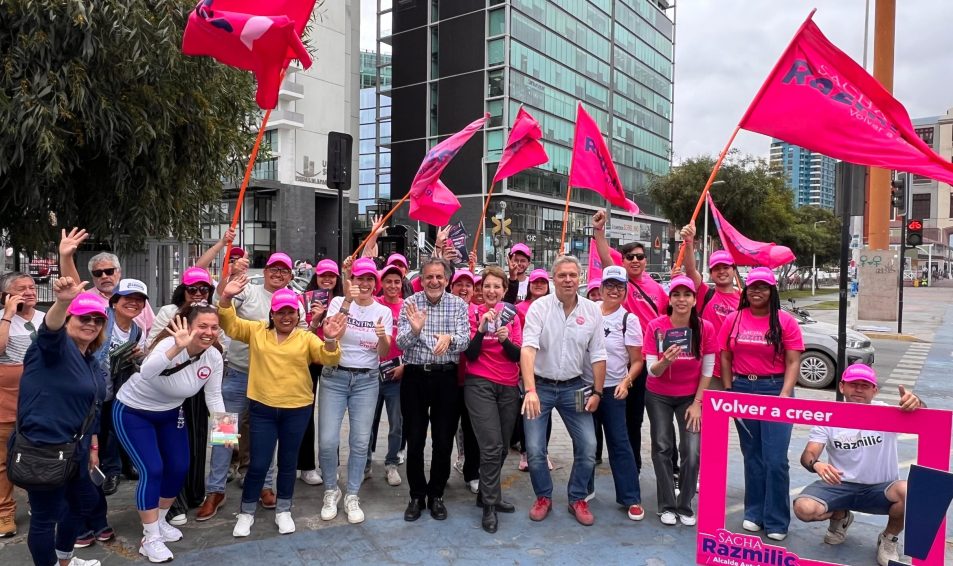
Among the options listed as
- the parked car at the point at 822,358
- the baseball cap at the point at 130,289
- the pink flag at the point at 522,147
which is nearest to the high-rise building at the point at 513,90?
the parked car at the point at 822,358

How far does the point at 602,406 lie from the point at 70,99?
6315mm

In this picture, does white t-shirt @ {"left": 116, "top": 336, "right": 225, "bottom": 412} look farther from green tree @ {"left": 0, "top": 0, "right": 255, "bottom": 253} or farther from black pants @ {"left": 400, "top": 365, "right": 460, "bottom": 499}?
green tree @ {"left": 0, "top": 0, "right": 255, "bottom": 253}

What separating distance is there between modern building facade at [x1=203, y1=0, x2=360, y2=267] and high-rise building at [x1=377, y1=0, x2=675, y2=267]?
10.1 metres

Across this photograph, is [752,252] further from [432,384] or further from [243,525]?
[243,525]

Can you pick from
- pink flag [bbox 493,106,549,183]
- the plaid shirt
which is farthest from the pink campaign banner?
pink flag [bbox 493,106,549,183]

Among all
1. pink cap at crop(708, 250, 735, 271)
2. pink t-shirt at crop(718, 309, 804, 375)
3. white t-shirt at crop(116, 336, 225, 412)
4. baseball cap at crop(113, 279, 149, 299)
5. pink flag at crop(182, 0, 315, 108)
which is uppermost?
pink flag at crop(182, 0, 315, 108)

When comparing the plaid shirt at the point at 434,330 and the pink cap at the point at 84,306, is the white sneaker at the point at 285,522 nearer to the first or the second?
the plaid shirt at the point at 434,330

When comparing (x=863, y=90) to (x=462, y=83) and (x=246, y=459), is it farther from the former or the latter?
(x=462, y=83)

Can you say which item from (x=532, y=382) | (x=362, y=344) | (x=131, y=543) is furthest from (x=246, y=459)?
(x=532, y=382)

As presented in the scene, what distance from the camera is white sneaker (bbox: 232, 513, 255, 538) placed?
4516 millimetres

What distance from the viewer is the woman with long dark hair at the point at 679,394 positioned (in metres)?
4.80

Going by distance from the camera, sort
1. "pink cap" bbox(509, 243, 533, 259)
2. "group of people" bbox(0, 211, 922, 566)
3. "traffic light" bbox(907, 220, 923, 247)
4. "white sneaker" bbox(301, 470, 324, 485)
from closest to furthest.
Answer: "group of people" bbox(0, 211, 922, 566)
"white sneaker" bbox(301, 470, 324, 485)
"pink cap" bbox(509, 243, 533, 259)
"traffic light" bbox(907, 220, 923, 247)

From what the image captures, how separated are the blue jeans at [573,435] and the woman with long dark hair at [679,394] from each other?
1.74 ft

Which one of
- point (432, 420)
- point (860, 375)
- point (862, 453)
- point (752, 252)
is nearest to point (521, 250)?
point (432, 420)
